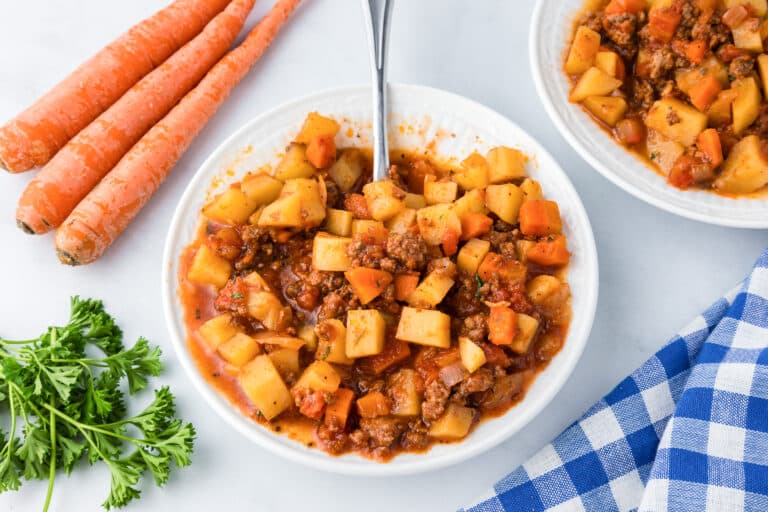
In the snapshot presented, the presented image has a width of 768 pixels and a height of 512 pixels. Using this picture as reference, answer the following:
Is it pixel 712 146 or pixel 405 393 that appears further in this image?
pixel 712 146

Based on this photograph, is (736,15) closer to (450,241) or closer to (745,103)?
(745,103)

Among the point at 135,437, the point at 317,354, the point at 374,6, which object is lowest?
the point at 135,437

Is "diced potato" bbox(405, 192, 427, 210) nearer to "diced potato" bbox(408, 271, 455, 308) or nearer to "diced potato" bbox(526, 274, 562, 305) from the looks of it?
"diced potato" bbox(408, 271, 455, 308)

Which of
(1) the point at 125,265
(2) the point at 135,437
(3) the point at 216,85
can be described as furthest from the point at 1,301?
(3) the point at 216,85

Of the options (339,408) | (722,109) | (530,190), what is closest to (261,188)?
(339,408)

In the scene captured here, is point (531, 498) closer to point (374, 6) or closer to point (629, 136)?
point (629, 136)

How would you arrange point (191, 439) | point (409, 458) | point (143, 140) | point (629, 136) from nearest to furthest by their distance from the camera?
point (409, 458)
point (191, 439)
point (629, 136)
point (143, 140)

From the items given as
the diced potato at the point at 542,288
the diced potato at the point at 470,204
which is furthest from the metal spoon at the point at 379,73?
the diced potato at the point at 542,288
